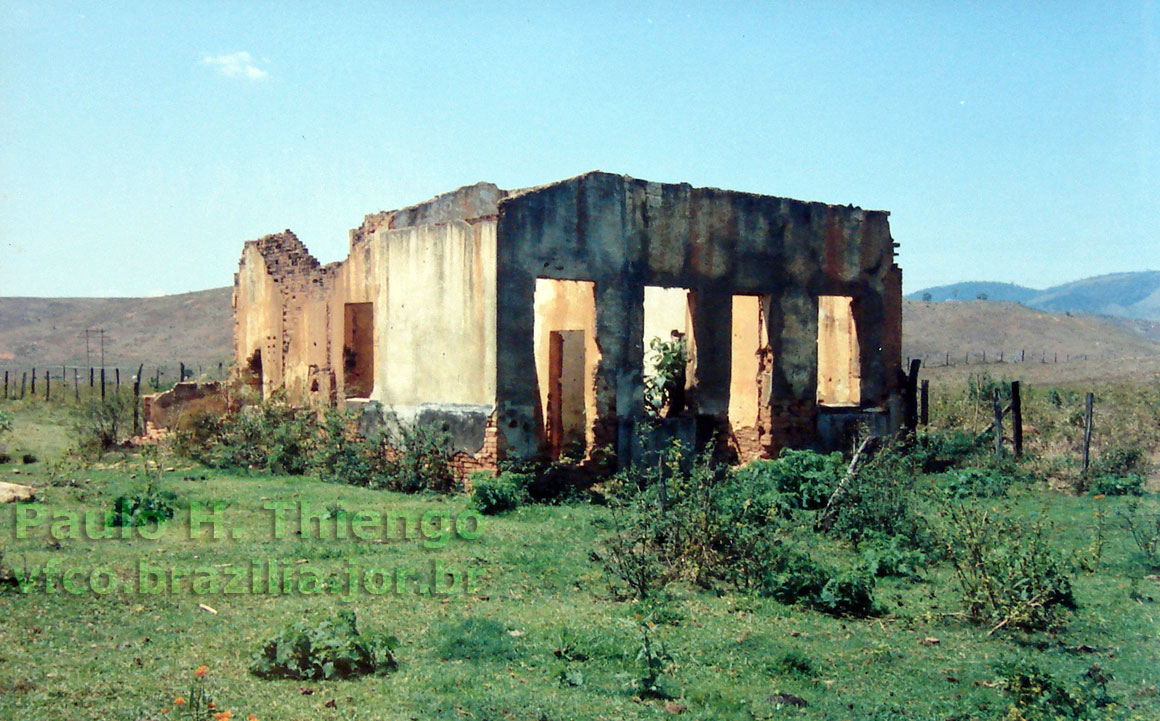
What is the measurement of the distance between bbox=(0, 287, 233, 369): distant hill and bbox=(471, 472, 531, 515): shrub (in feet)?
145

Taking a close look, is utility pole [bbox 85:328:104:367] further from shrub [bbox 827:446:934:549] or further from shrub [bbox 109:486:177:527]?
shrub [bbox 827:446:934:549]

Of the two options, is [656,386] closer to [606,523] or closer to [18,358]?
[606,523]

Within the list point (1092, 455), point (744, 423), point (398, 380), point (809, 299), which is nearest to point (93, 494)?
point (398, 380)

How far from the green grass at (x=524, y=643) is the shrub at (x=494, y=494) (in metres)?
1.56

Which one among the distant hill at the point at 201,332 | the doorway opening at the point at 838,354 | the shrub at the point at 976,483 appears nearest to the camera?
the shrub at the point at 976,483

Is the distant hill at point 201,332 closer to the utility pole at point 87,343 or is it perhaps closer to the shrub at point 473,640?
the utility pole at point 87,343

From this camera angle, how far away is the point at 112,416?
1728 cm

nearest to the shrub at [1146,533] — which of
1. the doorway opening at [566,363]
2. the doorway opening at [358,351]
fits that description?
the doorway opening at [566,363]

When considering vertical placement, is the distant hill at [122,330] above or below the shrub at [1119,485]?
above

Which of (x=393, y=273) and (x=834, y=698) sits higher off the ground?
(x=393, y=273)

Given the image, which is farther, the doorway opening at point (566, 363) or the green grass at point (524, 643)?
the doorway opening at point (566, 363)

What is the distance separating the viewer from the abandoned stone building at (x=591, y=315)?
39.9 ft

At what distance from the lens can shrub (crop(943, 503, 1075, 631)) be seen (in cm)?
673

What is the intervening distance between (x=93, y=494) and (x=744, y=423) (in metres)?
9.27
